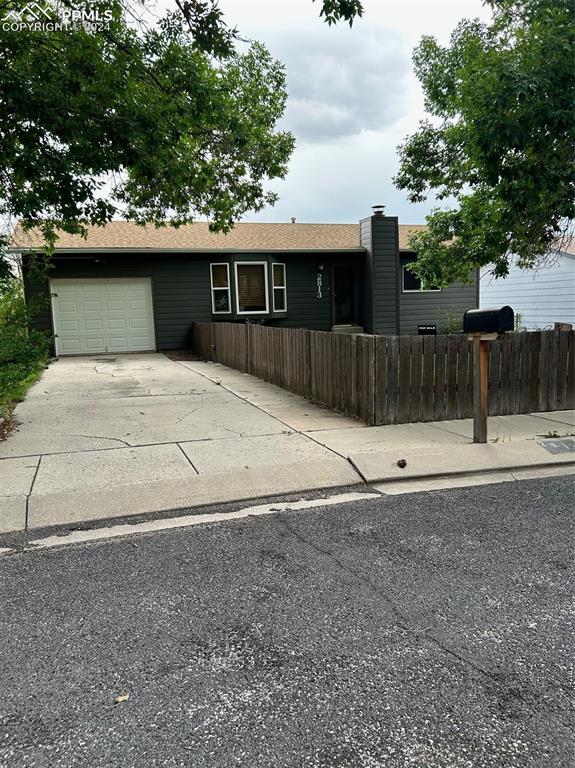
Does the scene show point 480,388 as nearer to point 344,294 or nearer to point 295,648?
point 295,648

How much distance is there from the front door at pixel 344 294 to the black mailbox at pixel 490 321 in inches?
560

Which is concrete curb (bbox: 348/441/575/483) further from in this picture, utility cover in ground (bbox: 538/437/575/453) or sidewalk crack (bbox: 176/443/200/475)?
sidewalk crack (bbox: 176/443/200/475)

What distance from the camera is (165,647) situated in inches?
106

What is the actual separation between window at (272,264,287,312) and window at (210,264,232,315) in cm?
164

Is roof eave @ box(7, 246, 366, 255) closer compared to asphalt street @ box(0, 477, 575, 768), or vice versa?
asphalt street @ box(0, 477, 575, 768)

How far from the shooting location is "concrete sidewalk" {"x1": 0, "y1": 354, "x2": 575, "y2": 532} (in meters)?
4.85

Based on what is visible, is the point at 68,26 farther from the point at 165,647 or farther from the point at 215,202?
the point at 165,647

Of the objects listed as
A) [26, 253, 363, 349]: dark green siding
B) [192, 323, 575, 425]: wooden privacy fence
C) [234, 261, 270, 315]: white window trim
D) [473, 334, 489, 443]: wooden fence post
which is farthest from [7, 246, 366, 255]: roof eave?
[473, 334, 489, 443]: wooden fence post

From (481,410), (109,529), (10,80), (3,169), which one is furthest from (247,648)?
(3,169)

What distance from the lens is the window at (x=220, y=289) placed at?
18969mm

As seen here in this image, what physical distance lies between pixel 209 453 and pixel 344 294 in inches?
598

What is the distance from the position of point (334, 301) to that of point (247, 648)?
18.2 m

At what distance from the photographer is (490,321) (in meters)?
6.03

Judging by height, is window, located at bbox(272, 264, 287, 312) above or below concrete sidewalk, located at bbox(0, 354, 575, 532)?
above
